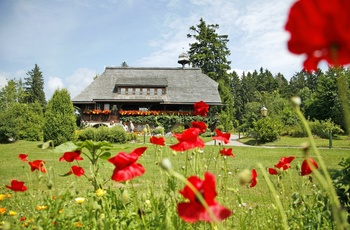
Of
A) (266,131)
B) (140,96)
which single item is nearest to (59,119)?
(266,131)

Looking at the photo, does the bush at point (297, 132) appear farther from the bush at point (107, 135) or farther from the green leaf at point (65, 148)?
the green leaf at point (65, 148)

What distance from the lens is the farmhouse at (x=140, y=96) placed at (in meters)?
28.0

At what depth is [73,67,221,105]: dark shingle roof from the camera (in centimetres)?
2859

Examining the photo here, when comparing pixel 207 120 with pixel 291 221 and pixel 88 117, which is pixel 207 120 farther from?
pixel 291 221

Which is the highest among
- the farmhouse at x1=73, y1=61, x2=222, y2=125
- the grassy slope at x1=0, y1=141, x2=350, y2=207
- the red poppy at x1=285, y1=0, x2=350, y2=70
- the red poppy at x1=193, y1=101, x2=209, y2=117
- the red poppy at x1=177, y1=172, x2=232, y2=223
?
the farmhouse at x1=73, y1=61, x2=222, y2=125

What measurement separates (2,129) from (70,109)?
9.03 m

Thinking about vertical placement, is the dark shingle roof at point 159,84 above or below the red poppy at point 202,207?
above

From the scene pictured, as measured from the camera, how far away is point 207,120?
26906 millimetres

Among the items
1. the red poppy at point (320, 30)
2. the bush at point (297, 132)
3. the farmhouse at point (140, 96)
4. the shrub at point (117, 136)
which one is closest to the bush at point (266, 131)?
the bush at point (297, 132)

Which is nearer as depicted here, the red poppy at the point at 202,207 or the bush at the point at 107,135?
the red poppy at the point at 202,207

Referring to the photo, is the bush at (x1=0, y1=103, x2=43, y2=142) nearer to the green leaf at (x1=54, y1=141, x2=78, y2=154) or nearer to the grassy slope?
the grassy slope

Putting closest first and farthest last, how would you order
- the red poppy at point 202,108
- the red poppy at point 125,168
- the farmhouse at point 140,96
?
the red poppy at point 125,168 < the red poppy at point 202,108 < the farmhouse at point 140,96

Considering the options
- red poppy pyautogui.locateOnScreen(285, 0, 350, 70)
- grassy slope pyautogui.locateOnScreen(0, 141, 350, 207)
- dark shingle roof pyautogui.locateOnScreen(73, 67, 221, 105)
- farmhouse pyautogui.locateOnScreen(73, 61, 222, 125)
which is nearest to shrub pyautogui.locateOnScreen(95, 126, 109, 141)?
grassy slope pyautogui.locateOnScreen(0, 141, 350, 207)

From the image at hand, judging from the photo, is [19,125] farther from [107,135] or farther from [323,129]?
[323,129]
